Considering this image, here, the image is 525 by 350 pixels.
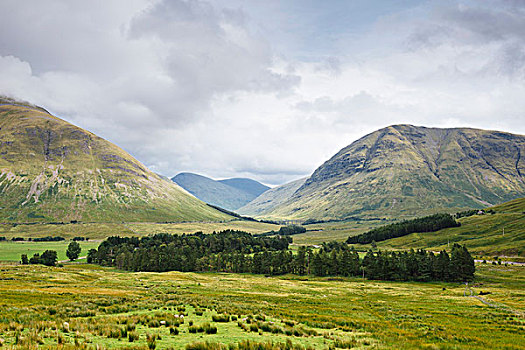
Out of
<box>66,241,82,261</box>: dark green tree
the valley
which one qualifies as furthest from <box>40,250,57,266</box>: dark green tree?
<box>66,241,82,261</box>: dark green tree

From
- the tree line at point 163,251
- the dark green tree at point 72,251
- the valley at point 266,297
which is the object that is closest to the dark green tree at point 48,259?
the valley at point 266,297

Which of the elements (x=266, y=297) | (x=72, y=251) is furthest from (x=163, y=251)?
(x=266, y=297)

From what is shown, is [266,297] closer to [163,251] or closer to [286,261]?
[286,261]

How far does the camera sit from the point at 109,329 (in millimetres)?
18047

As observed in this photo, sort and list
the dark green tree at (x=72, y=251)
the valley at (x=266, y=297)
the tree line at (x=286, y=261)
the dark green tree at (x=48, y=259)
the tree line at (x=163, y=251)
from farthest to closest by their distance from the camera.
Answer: the dark green tree at (x=72, y=251)
the tree line at (x=163, y=251)
the dark green tree at (x=48, y=259)
the tree line at (x=286, y=261)
the valley at (x=266, y=297)

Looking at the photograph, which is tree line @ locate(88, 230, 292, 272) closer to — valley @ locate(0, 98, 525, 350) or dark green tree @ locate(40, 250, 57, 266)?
valley @ locate(0, 98, 525, 350)

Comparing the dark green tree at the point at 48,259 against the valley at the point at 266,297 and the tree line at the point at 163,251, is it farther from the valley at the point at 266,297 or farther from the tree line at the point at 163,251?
the tree line at the point at 163,251

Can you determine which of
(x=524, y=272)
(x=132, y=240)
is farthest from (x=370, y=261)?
(x=132, y=240)

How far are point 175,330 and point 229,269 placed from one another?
132m

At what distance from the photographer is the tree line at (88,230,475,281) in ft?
352

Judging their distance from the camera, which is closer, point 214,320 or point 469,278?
point 214,320

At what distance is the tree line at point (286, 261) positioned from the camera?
107375 millimetres

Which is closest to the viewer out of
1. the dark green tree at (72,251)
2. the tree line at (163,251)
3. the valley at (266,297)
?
the valley at (266,297)

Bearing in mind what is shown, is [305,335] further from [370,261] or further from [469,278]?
[469,278]
